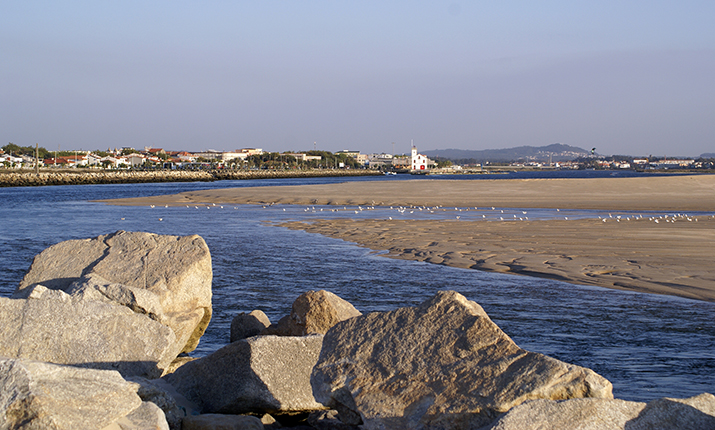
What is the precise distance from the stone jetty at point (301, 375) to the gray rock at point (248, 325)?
0.55 meters

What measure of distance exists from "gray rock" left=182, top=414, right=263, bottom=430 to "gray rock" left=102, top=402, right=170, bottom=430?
1.51 feet

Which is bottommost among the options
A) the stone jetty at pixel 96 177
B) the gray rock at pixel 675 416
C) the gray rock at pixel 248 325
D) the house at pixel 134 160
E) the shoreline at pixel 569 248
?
the stone jetty at pixel 96 177

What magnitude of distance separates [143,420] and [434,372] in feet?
6.11

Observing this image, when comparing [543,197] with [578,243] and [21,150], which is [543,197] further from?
[21,150]

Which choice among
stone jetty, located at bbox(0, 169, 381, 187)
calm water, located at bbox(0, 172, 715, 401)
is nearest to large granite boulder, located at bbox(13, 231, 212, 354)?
calm water, located at bbox(0, 172, 715, 401)

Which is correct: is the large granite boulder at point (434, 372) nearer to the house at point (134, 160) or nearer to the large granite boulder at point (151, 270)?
the large granite boulder at point (151, 270)

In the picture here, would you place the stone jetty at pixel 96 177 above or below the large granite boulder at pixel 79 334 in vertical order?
below

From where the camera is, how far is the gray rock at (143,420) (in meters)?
3.66

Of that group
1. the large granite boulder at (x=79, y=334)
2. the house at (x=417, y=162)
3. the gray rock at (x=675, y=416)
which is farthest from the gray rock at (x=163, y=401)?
the house at (x=417, y=162)

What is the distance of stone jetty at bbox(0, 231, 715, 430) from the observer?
347cm

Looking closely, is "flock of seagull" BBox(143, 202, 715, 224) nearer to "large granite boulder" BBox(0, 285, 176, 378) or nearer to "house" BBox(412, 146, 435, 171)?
"large granite boulder" BBox(0, 285, 176, 378)

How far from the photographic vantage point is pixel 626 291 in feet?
31.7

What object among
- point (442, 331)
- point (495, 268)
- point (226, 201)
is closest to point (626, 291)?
point (495, 268)

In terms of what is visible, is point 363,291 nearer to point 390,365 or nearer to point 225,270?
point 225,270
